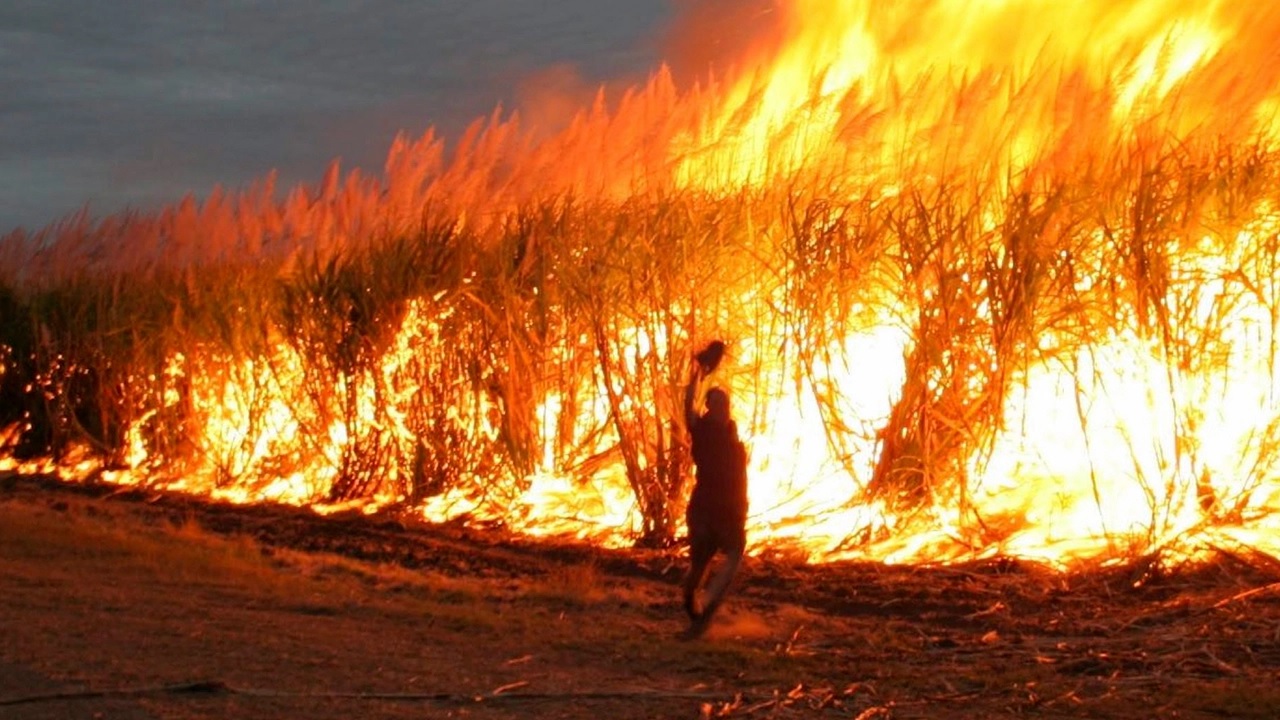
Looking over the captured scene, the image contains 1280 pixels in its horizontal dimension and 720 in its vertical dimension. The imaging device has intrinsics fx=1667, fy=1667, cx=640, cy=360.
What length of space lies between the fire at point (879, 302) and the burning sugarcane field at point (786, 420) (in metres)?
0.03

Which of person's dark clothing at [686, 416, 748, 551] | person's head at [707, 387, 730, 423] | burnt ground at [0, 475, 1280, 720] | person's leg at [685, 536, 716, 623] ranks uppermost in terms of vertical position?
person's head at [707, 387, 730, 423]

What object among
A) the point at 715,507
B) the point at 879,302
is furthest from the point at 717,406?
the point at 879,302

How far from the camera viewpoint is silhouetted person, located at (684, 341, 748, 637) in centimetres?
742

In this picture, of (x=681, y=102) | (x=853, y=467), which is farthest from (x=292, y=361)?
(x=853, y=467)

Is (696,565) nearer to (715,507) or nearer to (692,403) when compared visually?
(715,507)

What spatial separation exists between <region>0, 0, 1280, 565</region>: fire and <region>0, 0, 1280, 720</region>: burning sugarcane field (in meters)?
0.03

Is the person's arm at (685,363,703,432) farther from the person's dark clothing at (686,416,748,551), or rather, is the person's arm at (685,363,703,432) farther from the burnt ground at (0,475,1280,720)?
the burnt ground at (0,475,1280,720)

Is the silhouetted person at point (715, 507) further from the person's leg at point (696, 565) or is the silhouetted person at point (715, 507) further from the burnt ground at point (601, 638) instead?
the burnt ground at point (601, 638)

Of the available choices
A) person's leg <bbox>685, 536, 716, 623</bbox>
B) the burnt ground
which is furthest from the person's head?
the burnt ground

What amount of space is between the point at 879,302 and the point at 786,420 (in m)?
1.08

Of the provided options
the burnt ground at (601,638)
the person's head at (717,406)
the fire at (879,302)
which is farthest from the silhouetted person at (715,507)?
the fire at (879,302)

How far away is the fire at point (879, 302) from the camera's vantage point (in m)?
8.16

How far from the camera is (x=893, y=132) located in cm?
980

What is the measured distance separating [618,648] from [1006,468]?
2.74 m
